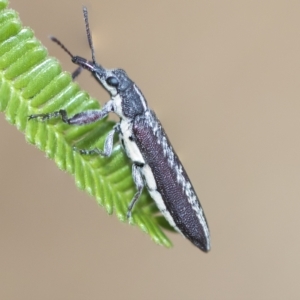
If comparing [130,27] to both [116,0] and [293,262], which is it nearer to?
[116,0]

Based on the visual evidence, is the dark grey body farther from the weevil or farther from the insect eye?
Answer: the insect eye

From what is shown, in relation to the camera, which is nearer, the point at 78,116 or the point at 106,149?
the point at 78,116

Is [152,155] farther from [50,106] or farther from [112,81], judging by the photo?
[50,106]

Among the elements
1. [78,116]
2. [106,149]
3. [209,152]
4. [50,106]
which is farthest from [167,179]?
[209,152]

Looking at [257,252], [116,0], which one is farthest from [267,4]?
[257,252]

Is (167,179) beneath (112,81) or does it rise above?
beneath

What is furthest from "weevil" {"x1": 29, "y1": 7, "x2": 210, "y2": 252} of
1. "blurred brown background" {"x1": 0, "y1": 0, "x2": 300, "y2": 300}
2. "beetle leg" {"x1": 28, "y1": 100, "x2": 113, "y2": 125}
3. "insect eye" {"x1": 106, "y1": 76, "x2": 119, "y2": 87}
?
A: "blurred brown background" {"x1": 0, "y1": 0, "x2": 300, "y2": 300}
